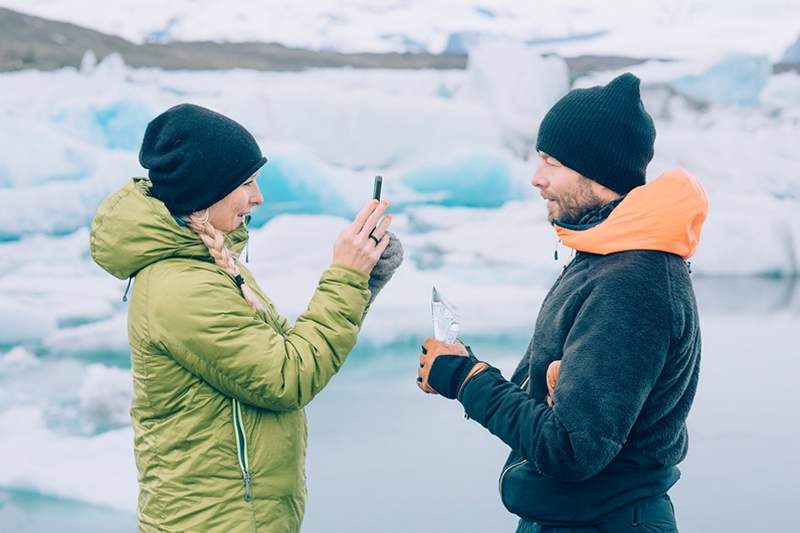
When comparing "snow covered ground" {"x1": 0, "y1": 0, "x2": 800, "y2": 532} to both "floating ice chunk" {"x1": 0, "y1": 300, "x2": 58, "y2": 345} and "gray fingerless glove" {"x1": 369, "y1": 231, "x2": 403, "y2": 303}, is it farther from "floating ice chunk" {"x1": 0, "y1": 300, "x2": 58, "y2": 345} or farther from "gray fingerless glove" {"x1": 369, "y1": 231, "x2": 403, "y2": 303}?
"gray fingerless glove" {"x1": 369, "y1": 231, "x2": 403, "y2": 303}

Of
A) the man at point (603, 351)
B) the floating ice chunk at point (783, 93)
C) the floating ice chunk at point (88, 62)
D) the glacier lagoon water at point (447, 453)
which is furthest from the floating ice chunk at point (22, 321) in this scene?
the floating ice chunk at point (783, 93)

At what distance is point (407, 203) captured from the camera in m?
3.97

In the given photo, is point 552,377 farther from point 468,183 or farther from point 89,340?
point 468,183

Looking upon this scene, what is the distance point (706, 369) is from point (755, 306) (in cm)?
51

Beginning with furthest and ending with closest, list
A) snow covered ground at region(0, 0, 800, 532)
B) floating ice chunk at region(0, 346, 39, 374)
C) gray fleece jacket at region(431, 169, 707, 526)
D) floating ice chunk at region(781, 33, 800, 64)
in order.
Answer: floating ice chunk at region(781, 33, 800, 64), floating ice chunk at region(0, 346, 39, 374), snow covered ground at region(0, 0, 800, 532), gray fleece jacket at region(431, 169, 707, 526)

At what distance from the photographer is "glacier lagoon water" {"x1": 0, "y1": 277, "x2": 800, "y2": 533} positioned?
2.66 m

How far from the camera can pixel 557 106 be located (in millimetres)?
1284

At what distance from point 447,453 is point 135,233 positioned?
187 centimetres

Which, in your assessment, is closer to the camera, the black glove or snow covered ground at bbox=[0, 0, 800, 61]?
the black glove

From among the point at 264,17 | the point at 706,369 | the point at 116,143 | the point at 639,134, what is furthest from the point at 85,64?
the point at 639,134

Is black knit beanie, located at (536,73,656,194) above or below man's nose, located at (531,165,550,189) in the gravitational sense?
above

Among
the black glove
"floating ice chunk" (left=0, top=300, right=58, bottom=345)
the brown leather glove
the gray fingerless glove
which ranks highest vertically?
the gray fingerless glove

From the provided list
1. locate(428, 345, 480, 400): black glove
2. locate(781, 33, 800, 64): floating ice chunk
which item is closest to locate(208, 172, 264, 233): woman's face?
locate(428, 345, 480, 400): black glove

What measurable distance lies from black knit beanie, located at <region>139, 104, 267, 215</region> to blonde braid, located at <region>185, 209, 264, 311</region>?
2 centimetres
